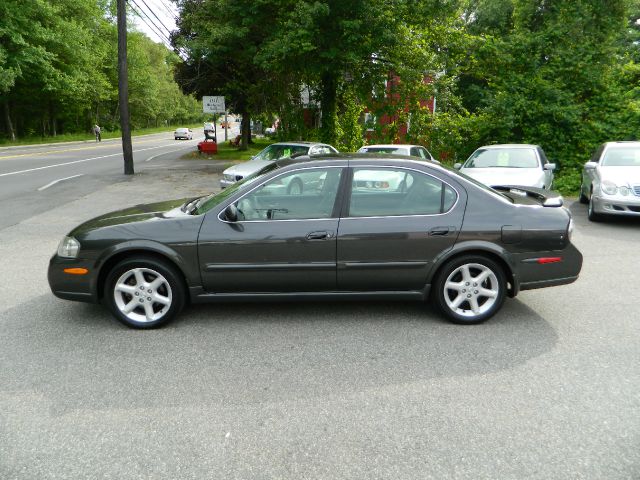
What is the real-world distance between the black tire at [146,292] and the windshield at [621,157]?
366 inches

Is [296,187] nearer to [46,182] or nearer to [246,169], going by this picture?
[246,169]

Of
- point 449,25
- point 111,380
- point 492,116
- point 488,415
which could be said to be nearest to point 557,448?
point 488,415

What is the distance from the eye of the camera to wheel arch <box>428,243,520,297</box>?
458 cm

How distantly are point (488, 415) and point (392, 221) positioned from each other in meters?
1.89

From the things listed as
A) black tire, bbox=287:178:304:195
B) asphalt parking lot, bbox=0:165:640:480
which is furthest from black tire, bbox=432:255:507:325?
black tire, bbox=287:178:304:195

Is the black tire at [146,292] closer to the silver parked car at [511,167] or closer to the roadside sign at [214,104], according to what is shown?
the silver parked car at [511,167]

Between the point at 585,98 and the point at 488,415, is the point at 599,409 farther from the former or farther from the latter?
the point at 585,98

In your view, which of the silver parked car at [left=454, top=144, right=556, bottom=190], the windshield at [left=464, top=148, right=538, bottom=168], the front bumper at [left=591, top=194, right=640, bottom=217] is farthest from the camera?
the windshield at [left=464, top=148, right=538, bottom=168]

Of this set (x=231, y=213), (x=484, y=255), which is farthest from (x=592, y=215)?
(x=231, y=213)

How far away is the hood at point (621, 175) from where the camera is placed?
9312 mm

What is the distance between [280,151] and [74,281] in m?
9.85

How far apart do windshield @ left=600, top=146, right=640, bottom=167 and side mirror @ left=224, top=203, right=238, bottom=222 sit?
8801 millimetres

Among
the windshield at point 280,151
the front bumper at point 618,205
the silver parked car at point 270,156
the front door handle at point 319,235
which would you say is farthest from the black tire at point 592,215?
the front door handle at point 319,235

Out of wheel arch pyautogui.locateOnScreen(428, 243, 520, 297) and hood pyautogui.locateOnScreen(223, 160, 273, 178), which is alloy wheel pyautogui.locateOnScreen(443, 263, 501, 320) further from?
hood pyautogui.locateOnScreen(223, 160, 273, 178)
